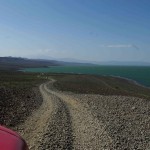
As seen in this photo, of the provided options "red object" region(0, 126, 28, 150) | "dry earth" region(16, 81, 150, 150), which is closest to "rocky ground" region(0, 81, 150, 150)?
"dry earth" region(16, 81, 150, 150)

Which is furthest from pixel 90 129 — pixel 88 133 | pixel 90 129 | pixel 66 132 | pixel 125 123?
pixel 125 123

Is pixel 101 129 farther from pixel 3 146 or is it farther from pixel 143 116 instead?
pixel 3 146

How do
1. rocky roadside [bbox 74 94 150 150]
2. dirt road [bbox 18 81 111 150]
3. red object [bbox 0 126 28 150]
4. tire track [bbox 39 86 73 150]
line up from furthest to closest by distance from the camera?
rocky roadside [bbox 74 94 150 150] → dirt road [bbox 18 81 111 150] → tire track [bbox 39 86 73 150] → red object [bbox 0 126 28 150]

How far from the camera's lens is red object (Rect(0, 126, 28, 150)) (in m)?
5.47

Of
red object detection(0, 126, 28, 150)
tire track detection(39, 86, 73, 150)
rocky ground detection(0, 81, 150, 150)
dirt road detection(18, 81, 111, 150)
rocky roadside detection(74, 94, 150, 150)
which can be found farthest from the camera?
rocky roadside detection(74, 94, 150, 150)

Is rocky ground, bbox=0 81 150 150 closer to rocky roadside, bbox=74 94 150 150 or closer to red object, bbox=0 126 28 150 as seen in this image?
rocky roadside, bbox=74 94 150 150

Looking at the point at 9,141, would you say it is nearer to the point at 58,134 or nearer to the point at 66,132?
the point at 58,134

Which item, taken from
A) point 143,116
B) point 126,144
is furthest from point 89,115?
point 126,144

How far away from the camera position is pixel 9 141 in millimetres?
5816

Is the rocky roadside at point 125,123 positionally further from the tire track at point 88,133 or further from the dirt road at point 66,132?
the dirt road at point 66,132

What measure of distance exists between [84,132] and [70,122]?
3.26 metres

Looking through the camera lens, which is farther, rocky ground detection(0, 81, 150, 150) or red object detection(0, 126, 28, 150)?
rocky ground detection(0, 81, 150, 150)

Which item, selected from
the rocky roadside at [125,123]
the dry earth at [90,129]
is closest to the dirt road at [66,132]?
the dry earth at [90,129]

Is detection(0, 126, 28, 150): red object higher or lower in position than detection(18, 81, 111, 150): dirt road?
higher
